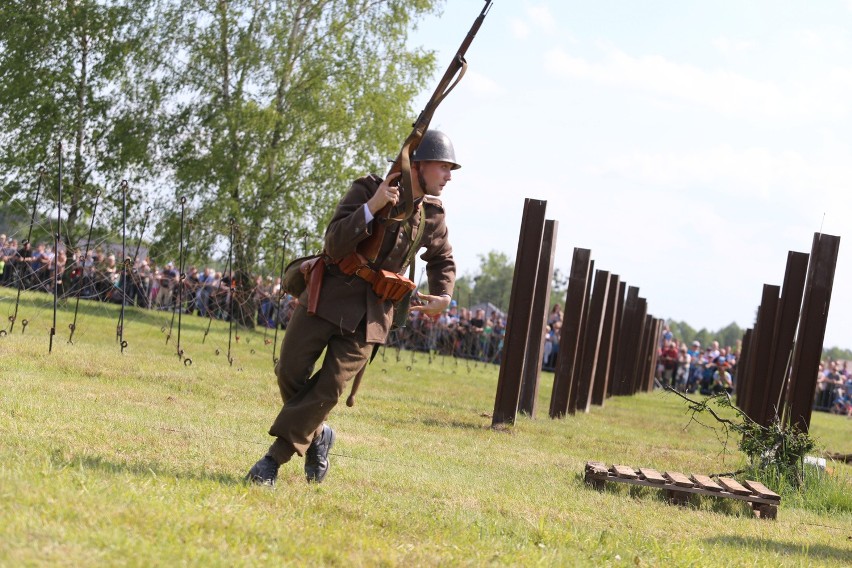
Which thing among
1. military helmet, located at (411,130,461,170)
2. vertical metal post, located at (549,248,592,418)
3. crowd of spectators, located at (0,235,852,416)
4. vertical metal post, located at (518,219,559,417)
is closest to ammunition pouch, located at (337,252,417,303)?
military helmet, located at (411,130,461,170)

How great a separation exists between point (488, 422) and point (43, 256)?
1820 cm

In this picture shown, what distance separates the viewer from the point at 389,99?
31531 millimetres

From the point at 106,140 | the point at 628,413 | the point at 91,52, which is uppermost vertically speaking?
the point at 91,52

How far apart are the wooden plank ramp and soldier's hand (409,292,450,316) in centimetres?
254

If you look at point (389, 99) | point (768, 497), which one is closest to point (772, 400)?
point (768, 497)

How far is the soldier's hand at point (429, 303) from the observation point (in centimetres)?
734

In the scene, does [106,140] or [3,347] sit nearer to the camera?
[3,347]

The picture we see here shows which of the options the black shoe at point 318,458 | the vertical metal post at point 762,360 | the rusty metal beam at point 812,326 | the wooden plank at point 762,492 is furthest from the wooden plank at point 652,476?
the vertical metal post at point 762,360

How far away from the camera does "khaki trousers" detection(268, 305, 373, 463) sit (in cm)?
677

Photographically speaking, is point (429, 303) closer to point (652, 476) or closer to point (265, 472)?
point (265, 472)

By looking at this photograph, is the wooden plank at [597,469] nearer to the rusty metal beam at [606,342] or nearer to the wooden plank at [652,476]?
the wooden plank at [652,476]

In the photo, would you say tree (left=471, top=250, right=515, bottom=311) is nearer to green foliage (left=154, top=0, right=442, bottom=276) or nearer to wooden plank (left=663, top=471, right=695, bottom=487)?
green foliage (left=154, top=0, right=442, bottom=276)

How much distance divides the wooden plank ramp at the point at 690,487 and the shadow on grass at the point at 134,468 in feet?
11.3

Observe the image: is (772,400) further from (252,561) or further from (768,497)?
(252,561)
